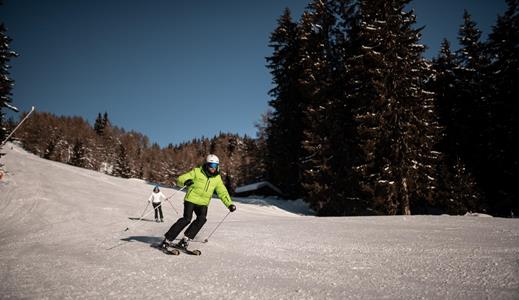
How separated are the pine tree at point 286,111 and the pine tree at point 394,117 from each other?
384 inches

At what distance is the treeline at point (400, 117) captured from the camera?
20.2 metres

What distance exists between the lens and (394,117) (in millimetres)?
20500

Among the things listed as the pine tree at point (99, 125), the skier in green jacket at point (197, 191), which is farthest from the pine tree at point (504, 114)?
the pine tree at point (99, 125)

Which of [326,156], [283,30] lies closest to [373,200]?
[326,156]

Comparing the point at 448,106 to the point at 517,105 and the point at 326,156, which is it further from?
the point at 326,156

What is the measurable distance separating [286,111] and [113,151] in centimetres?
12928

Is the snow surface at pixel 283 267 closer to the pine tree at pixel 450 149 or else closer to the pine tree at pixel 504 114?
the pine tree at pixel 450 149

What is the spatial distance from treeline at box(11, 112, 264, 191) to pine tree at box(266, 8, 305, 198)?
27435mm

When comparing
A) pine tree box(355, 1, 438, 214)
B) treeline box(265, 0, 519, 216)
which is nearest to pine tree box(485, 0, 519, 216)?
treeline box(265, 0, 519, 216)

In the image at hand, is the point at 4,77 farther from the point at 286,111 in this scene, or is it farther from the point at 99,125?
the point at 99,125

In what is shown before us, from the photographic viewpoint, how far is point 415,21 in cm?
2159

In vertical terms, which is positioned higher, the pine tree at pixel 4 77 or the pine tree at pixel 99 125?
the pine tree at pixel 99 125

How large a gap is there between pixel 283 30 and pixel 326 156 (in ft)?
59.0

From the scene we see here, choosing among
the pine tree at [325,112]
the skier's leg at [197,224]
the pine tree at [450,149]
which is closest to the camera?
the skier's leg at [197,224]
